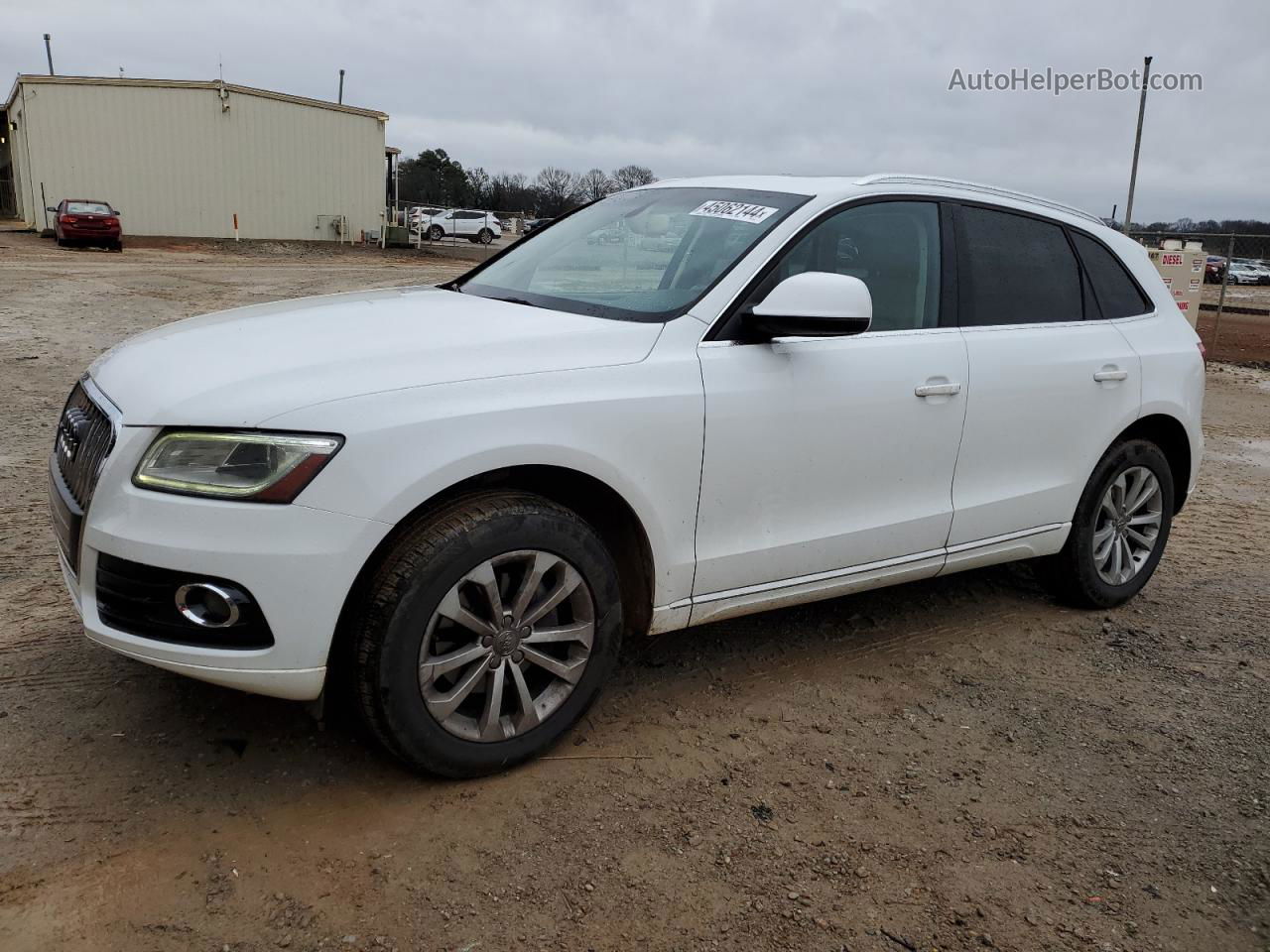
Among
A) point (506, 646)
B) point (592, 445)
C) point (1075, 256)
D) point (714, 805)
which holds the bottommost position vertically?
point (714, 805)

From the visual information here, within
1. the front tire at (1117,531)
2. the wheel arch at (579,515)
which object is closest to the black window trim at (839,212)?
the wheel arch at (579,515)

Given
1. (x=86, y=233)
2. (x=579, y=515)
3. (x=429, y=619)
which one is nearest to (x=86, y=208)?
(x=86, y=233)

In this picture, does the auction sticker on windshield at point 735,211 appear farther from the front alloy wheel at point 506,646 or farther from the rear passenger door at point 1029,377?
the front alloy wheel at point 506,646

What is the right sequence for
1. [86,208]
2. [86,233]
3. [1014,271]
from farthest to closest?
[86,208] < [86,233] < [1014,271]

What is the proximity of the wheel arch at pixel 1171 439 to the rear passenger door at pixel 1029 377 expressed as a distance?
0.17 metres

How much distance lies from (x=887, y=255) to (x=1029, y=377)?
29.4 inches

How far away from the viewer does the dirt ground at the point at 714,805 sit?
245 cm

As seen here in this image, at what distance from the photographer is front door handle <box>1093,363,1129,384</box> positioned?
416 cm

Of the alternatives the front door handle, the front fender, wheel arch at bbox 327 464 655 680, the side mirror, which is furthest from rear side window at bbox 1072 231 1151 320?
wheel arch at bbox 327 464 655 680

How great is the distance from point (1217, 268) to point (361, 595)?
46.6 metres

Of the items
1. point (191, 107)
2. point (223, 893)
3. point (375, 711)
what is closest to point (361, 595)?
point (375, 711)

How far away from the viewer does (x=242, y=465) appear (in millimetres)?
2510

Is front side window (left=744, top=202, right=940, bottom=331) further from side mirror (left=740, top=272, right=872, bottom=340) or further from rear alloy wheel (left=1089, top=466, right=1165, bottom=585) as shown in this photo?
rear alloy wheel (left=1089, top=466, right=1165, bottom=585)

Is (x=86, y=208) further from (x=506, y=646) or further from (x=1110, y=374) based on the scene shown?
(x=506, y=646)
